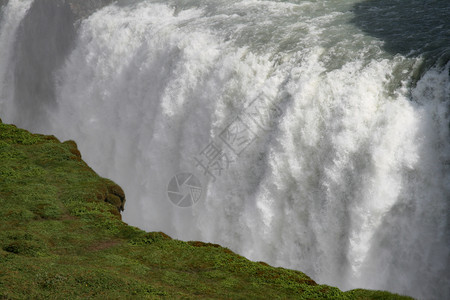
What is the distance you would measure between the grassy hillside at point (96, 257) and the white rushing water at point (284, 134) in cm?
569

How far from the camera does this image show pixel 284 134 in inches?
871

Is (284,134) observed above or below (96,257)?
above

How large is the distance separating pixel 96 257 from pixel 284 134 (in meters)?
10.2

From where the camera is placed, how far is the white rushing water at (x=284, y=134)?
18.5m

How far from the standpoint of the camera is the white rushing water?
1853 cm

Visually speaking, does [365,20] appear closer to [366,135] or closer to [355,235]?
[366,135]

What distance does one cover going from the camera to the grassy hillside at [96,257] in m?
13.0

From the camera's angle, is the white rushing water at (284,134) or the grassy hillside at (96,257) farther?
the white rushing water at (284,134)

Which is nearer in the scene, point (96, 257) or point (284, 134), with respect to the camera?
point (96, 257)

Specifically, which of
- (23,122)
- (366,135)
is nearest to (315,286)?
(366,135)

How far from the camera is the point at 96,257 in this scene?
15.2 m

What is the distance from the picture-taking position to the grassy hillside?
12953 millimetres

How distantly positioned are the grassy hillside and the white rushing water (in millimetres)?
5691

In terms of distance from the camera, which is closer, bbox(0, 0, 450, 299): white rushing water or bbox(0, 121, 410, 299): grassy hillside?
bbox(0, 121, 410, 299): grassy hillside
